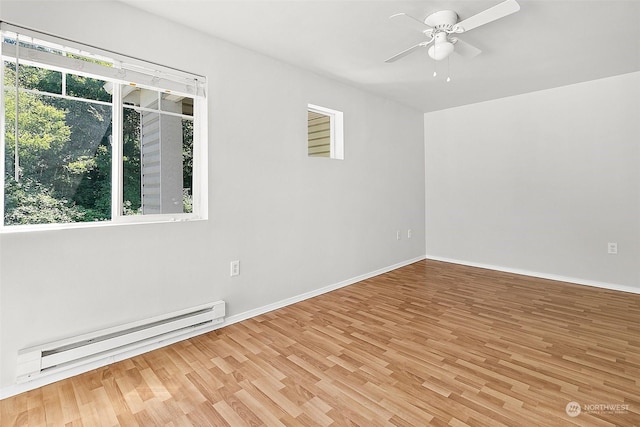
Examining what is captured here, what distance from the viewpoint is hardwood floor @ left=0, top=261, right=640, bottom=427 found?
1.62 m

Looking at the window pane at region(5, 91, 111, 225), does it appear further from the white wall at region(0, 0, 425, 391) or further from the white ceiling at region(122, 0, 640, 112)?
the white ceiling at region(122, 0, 640, 112)

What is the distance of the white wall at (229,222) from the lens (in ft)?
6.16

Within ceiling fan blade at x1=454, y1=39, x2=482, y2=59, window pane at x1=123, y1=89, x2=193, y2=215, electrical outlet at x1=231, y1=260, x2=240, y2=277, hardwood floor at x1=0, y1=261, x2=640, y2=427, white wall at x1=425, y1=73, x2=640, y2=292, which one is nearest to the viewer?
hardwood floor at x1=0, y1=261, x2=640, y2=427

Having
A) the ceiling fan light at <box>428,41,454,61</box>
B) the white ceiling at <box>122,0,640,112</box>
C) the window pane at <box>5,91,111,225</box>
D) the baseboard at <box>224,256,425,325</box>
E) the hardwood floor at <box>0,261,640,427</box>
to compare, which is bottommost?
the hardwood floor at <box>0,261,640,427</box>

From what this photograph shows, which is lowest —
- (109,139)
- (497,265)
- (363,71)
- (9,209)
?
(497,265)

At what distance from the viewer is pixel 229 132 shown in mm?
2705

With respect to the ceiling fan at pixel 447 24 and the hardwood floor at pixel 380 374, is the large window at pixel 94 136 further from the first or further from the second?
the ceiling fan at pixel 447 24

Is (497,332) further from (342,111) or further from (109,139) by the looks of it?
(109,139)

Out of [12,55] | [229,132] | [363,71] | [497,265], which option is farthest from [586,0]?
[12,55]

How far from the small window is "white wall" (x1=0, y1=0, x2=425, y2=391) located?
0.12 metres

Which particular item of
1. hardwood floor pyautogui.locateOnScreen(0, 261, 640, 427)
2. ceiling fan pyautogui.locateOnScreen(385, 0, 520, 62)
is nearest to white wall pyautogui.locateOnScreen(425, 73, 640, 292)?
hardwood floor pyautogui.locateOnScreen(0, 261, 640, 427)

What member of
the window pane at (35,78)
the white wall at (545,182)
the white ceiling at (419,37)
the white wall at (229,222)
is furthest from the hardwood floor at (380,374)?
the white ceiling at (419,37)

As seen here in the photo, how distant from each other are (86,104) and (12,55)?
15.9 inches

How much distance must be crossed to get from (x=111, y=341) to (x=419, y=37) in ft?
10.7
